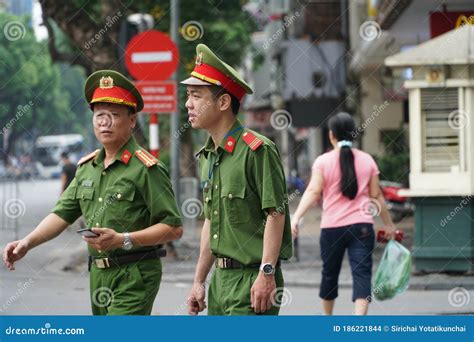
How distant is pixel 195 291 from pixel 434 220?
791 cm

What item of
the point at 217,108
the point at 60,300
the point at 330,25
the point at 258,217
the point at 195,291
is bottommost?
the point at 60,300

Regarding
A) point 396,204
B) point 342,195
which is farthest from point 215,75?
point 396,204

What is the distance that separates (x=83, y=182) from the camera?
5.75 metres

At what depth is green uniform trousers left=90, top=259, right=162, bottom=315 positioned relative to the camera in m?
5.42

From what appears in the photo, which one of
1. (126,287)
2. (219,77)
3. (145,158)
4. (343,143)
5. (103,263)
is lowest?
(126,287)

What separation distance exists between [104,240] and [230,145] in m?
0.69

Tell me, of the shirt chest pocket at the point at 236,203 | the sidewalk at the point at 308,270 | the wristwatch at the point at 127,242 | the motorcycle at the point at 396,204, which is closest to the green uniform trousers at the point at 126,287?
the wristwatch at the point at 127,242

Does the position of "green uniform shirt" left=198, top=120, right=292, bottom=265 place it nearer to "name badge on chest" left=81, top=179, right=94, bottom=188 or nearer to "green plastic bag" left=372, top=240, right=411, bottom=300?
"name badge on chest" left=81, top=179, right=94, bottom=188

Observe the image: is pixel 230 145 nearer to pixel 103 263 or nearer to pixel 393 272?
pixel 103 263

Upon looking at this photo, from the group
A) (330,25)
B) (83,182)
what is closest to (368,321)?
(83,182)

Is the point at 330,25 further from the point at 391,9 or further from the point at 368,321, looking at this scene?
the point at 368,321

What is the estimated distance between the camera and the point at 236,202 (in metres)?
5.23

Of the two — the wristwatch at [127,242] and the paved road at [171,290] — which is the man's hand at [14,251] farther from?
the paved road at [171,290]

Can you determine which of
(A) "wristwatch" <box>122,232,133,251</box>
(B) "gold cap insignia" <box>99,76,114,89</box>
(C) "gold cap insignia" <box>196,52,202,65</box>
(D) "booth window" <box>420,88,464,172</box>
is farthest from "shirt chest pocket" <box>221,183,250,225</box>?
(D) "booth window" <box>420,88,464,172</box>
